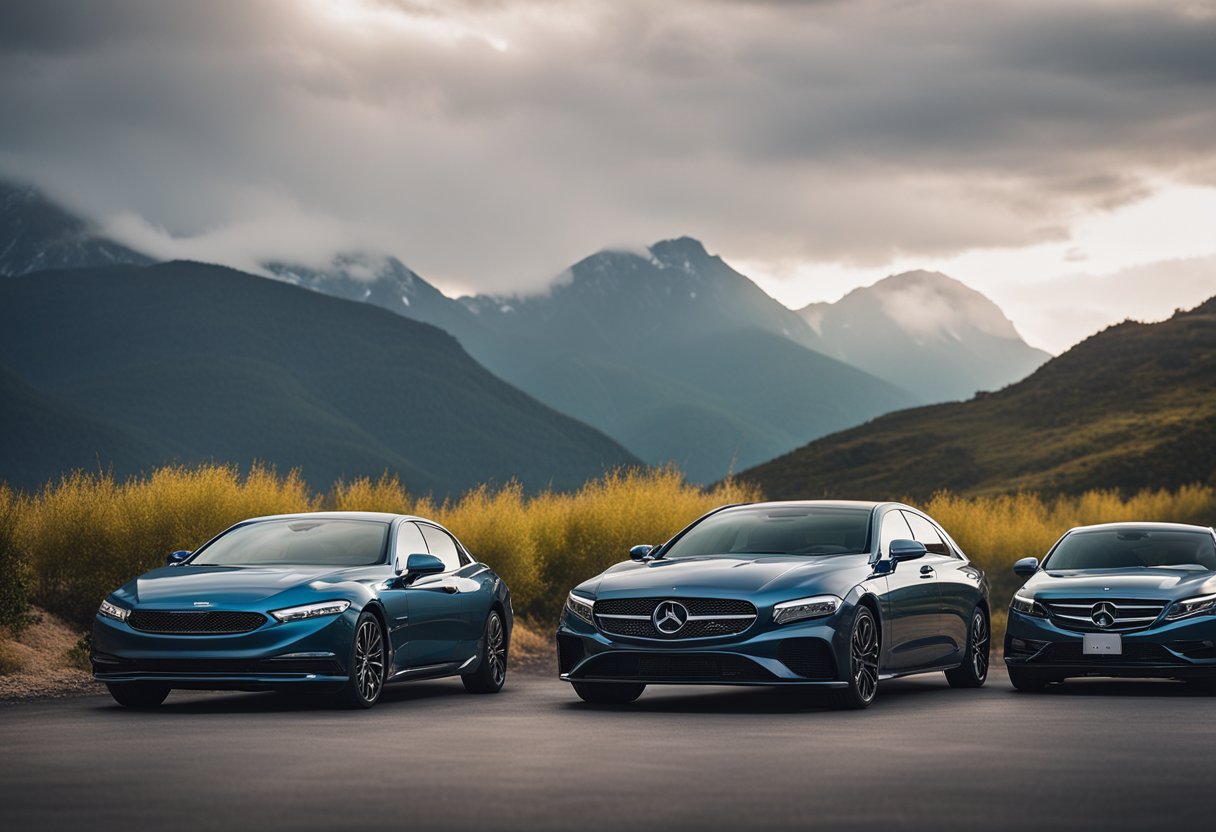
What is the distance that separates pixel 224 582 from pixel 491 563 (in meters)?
12.0

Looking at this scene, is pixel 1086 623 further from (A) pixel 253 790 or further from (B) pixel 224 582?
(A) pixel 253 790

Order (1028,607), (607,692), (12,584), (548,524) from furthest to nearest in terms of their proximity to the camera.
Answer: (548,524) < (12,584) < (1028,607) < (607,692)

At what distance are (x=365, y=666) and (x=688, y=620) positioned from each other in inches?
104

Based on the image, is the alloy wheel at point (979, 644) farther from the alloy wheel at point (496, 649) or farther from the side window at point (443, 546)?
the side window at point (443, 546)

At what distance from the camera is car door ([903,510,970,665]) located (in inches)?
664

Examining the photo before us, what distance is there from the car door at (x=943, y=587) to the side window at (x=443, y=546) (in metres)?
4.13

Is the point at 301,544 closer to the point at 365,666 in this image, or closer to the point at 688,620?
the point at 365,666

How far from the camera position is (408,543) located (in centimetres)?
1628

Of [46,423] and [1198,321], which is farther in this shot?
[46,423]

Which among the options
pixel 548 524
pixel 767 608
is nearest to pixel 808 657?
pixel 767 608

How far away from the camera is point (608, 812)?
905cm

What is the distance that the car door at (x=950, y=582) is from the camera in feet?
55.8

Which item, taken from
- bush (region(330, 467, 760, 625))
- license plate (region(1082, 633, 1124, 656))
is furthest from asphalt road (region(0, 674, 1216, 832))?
bush (region(330, 467, 760, 625))

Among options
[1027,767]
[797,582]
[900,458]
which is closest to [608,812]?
[1027,767]
